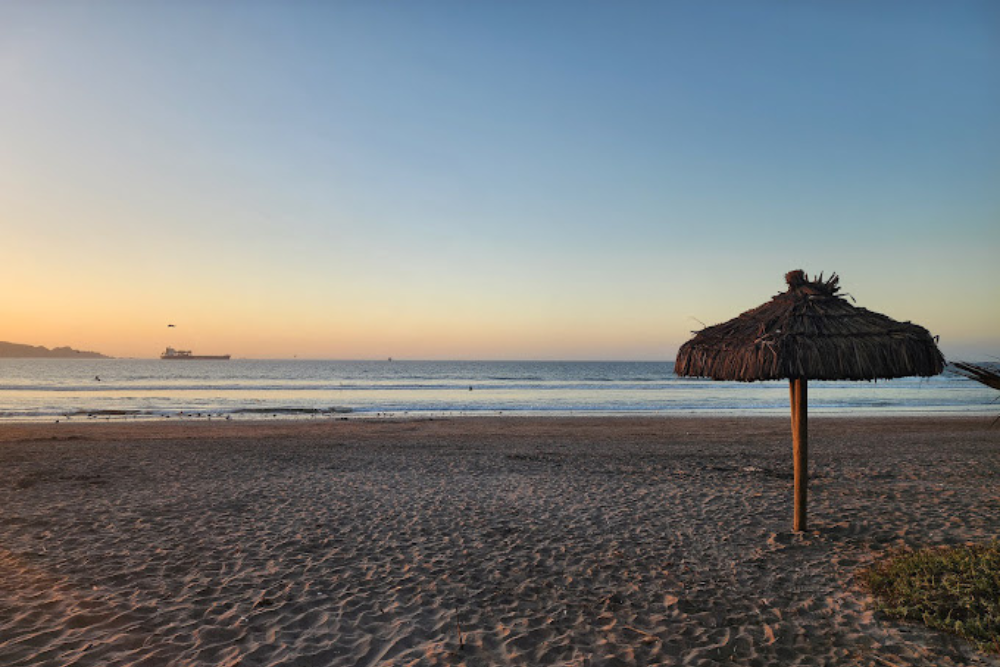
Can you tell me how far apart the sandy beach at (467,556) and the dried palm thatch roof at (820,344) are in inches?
83.5

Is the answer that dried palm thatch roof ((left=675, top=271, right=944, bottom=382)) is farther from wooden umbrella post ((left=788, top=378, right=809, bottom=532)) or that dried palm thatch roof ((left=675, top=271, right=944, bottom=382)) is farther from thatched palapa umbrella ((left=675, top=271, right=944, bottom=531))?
wooden umbrella post ((left=788, top=378, right=809, bottom=532))

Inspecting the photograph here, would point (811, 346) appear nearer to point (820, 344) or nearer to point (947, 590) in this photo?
point (820, 344)

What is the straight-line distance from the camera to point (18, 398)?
129 ft

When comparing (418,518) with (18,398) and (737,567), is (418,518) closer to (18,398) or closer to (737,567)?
(737,567)

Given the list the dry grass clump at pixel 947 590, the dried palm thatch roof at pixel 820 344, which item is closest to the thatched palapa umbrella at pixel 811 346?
the dried palm thatch roof at pixel 820 344

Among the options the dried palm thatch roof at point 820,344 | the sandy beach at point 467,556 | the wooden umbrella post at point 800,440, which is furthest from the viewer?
the wooden umbrella post at point 800,440

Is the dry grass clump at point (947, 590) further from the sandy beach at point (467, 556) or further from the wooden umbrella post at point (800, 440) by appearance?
the wooden umbrella post at point (800, 440)

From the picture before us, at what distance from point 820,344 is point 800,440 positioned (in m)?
1.42

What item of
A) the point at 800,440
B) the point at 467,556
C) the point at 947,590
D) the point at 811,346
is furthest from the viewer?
the point at 800,440

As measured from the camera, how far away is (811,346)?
20.2ft

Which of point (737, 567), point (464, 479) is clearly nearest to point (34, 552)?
point (464, 479)

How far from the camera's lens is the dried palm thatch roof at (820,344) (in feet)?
19.9

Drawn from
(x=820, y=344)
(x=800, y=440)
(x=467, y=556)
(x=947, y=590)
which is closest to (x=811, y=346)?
(x=820, y=344)

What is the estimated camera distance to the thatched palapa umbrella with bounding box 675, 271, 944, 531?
6.07m
